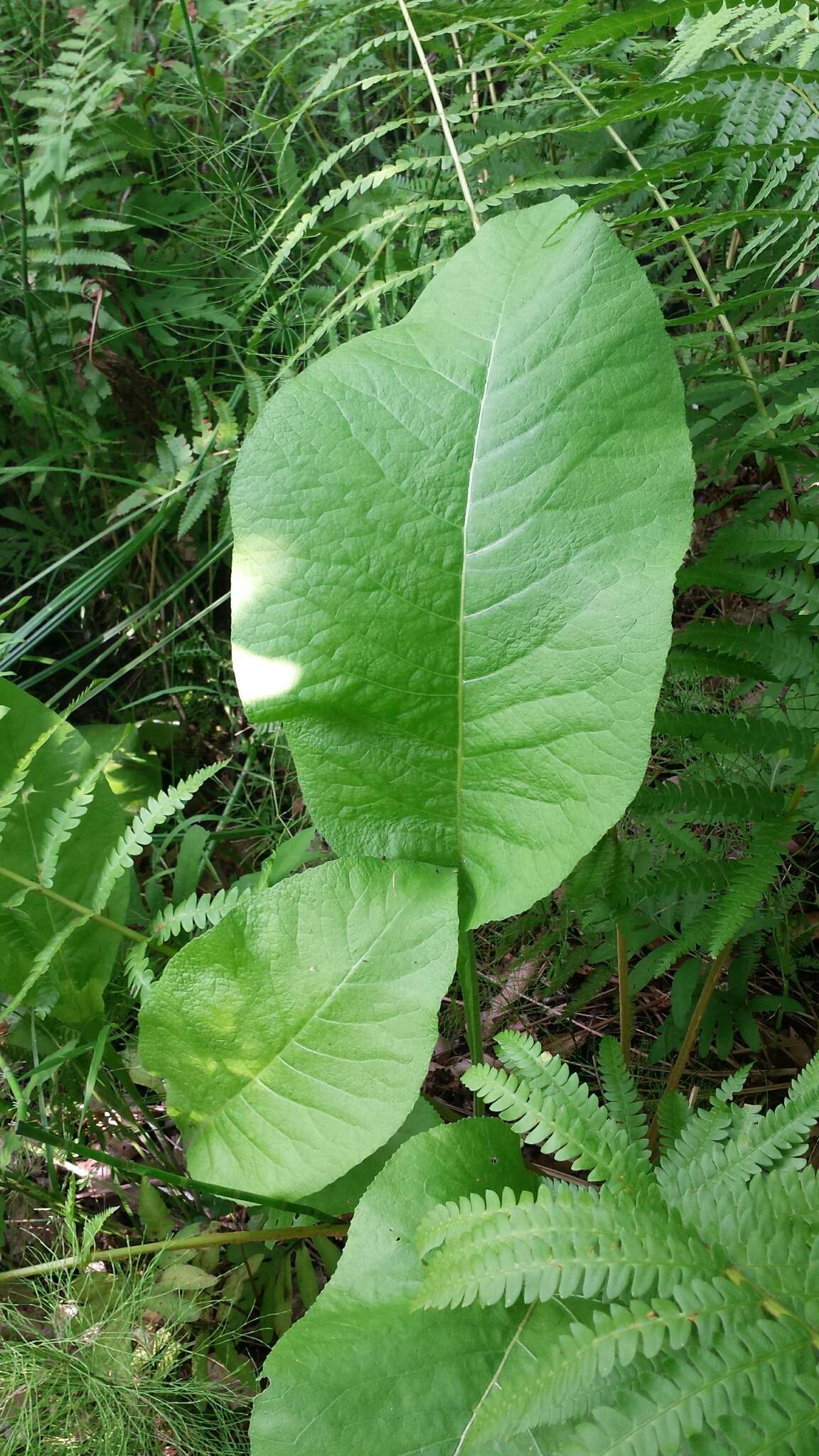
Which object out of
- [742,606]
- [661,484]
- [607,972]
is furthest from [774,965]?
[661,484]

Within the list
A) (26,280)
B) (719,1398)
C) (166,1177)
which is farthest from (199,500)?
(719,1398)

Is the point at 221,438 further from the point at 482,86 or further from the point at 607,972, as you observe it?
the point at 607,972

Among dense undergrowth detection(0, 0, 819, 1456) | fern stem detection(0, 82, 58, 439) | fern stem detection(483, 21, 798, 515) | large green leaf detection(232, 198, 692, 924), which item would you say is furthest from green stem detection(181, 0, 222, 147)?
large green leaf detection(232, 198, 692, 924)

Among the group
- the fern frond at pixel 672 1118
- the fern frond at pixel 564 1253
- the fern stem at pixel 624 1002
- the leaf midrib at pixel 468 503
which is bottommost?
the fern stem at pixel 624 1002

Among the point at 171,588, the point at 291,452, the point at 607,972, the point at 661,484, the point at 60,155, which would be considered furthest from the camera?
the point at 60,155

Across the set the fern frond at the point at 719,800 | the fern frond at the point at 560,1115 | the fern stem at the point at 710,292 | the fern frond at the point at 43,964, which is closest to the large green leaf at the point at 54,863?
the fern frond at the point at 43,964

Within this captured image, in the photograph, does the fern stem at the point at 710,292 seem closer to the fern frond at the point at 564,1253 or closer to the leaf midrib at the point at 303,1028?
the leaf midrib at the point at 303,1028

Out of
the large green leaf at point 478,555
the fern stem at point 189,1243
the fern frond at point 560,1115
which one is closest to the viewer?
the fern frond at point 560,1115
